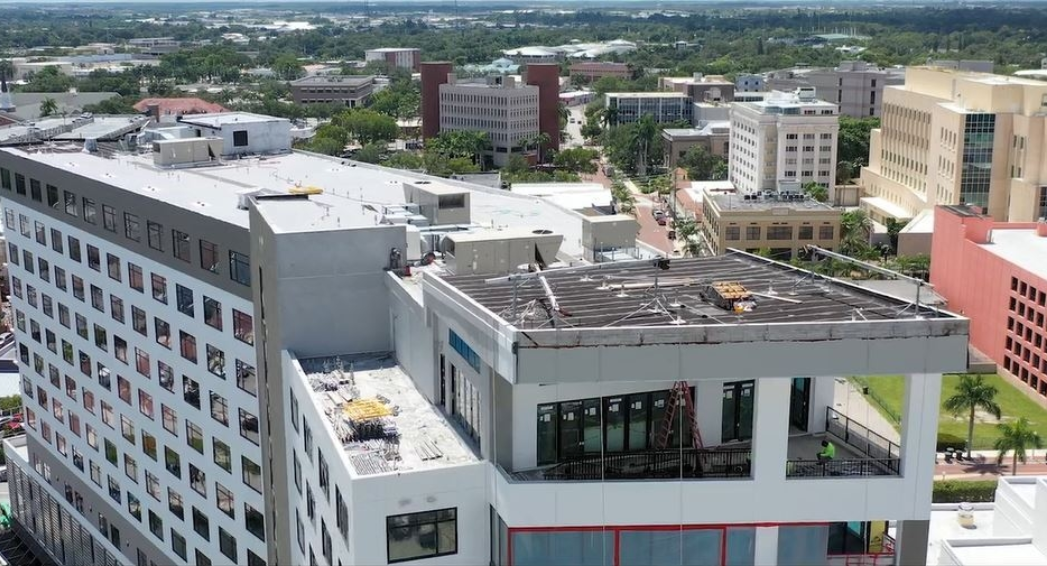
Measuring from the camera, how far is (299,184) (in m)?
45.6

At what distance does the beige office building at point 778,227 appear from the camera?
111 metres

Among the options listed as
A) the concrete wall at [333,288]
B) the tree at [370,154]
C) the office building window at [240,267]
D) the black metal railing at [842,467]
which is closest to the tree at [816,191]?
the tree at [370,154]

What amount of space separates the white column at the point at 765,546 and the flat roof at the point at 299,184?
1357 centimetres

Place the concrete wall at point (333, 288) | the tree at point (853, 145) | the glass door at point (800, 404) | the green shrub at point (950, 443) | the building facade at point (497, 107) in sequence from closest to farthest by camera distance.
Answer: the glass door at point (800, 404) < the concrete wall at point (333, 288) < the green shrub at point (950, 443) < the tree at point (853, 145) < the building facade at point (497, 107)

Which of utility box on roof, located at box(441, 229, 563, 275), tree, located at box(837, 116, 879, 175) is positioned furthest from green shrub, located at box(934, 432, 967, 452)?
tree, located at box(837, 116, 879, 175)

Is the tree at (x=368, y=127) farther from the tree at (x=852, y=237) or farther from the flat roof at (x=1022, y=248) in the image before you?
the flat roof at (x=1022, y=248)

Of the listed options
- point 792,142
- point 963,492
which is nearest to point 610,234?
point 963,492

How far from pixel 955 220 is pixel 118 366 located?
228 feet

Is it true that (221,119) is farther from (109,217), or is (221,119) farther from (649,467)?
(649,467)

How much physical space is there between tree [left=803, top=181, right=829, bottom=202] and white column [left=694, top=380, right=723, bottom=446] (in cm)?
11157

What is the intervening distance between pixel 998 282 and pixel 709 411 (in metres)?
64.7

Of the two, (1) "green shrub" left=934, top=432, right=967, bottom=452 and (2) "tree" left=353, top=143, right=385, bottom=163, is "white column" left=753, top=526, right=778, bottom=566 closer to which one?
(1) "green shrub" left=934, top=432, right=967, bottom=452

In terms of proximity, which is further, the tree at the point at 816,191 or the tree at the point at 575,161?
the tree at the point at 575,161

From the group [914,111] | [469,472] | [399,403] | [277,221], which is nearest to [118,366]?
[277,221]
